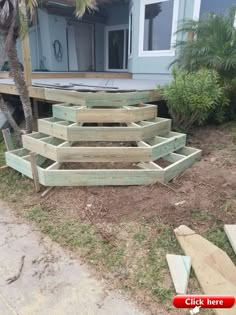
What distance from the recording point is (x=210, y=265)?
2219 mm

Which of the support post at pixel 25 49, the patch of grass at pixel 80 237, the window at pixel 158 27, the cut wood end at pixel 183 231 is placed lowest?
the patch of grass at pixel 80 237

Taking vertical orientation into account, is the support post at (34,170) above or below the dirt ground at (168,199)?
above

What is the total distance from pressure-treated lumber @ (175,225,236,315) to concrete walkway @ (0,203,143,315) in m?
0.61

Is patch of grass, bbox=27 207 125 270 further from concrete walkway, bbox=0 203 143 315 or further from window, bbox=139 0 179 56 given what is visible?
window, bbox=139 0 179 56

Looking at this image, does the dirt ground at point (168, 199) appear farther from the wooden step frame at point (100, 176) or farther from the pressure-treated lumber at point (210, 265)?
the pressure-treated lumber at point (210, 265)

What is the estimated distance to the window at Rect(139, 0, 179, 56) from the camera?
709 cm

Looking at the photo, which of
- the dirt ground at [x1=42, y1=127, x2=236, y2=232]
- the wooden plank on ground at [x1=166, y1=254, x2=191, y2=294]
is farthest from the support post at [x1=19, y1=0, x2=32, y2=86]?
the wooden plank on ground at [x1=166, y1=254, x2=191, y2=294]

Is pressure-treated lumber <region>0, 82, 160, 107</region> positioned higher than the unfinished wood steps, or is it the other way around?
pressure-treated lumber <region>0, 82, 160, 107</region>

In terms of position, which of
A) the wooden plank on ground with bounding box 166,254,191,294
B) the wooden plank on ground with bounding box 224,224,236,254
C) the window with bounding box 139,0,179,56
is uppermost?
the window with bounding box 139,0,179,56

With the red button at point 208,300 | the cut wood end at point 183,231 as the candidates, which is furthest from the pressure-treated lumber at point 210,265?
the red button at point 208,300

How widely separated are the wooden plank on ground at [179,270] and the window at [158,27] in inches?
245

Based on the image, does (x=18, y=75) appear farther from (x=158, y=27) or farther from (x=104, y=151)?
(x=158, y=27)

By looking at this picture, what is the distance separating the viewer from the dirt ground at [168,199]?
293 cm

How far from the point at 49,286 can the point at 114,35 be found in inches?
435
